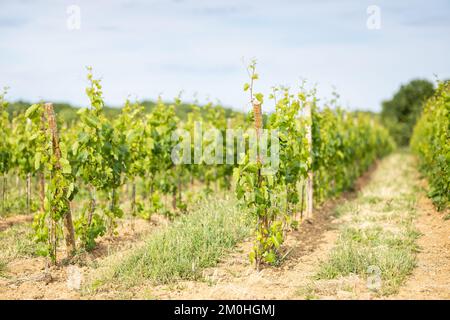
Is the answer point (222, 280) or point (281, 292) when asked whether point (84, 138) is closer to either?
point (222, 280)

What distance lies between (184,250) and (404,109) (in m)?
40.4

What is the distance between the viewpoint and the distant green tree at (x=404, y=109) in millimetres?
39938

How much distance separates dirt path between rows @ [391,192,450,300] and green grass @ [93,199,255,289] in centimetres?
200

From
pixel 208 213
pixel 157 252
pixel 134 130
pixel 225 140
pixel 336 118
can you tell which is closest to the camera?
pixel 157 252

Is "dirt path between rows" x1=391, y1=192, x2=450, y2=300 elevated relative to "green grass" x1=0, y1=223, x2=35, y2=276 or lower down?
lower down

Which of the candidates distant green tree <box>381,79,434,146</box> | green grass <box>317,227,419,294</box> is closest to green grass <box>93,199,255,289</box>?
green grass <box>317,227,419,294</box>

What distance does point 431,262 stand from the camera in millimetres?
5395

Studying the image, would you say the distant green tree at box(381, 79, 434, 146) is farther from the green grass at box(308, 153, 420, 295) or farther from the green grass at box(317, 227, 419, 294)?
the green grass at box(317, 227, 419, 294)

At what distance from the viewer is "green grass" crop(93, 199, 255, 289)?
4.82m

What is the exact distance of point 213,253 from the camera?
5379 mm

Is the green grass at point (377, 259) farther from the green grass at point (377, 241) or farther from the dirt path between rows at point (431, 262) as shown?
the dirt path between rows at point (431, 262)

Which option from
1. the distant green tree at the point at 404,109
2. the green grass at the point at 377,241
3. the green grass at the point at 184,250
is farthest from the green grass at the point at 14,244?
the distant green tree at the point at 404,109
